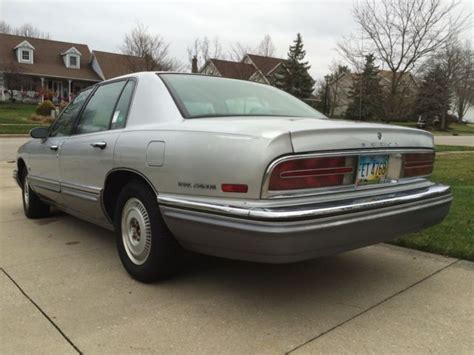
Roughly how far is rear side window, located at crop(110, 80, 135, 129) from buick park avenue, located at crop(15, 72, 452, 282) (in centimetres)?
1

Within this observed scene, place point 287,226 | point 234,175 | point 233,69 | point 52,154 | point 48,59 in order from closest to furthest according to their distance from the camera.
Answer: point 287,226
point 234,175
point 52,154
point 233,69
point 48,59

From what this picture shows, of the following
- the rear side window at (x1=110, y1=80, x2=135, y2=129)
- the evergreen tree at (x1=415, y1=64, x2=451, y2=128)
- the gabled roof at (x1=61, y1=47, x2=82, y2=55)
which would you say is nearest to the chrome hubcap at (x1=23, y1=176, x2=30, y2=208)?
the rear side window at (x1=110, y1=80, x2=135, y2=129)

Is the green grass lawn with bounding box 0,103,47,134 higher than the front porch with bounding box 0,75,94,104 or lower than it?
lower

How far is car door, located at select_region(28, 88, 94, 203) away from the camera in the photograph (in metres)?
4.52

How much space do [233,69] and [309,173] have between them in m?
27.1

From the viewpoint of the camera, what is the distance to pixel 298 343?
256 cm

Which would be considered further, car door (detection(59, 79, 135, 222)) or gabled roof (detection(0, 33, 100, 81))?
gabled roof (detection(0, 33, 100, 81))

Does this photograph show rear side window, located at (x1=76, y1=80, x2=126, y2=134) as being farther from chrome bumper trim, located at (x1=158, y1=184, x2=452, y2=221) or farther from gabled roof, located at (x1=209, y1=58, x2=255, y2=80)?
gabled roof, located at (x1=209, y1=58, x2=255, y2=80)

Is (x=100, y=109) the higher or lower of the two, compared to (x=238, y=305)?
higher

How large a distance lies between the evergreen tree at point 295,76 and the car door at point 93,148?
1551 inches

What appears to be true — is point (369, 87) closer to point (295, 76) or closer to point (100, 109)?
point (295, 76)

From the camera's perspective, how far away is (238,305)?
3.05 metres

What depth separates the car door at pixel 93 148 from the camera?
3.68 metres

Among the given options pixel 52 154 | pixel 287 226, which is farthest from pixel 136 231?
pixel 52 154
